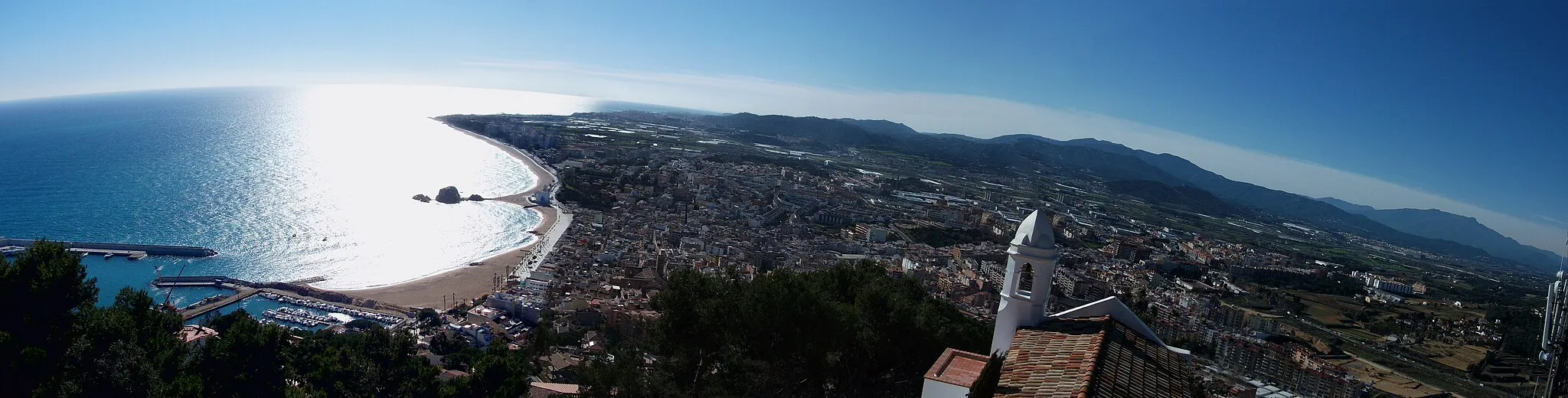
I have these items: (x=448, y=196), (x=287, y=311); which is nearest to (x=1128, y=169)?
(x=448, y=196)

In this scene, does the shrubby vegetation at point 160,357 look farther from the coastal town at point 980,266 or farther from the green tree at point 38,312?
the coastal town at point 980,266

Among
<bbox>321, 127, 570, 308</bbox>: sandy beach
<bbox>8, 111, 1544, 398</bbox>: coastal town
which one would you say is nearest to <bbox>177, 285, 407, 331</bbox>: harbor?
<bbox>8, 111, 1544, 398</bbox>: coastal town

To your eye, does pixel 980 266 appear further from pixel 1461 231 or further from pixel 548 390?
pixel 1461 231

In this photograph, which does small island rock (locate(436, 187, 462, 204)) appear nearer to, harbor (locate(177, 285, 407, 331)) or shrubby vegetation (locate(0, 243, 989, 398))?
harbor (locate(177, 285, 407, 331))

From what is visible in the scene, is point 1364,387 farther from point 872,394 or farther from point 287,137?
point 287,137

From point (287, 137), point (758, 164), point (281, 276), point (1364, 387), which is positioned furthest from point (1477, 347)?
point (287, 137)

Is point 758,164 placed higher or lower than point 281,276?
higher
